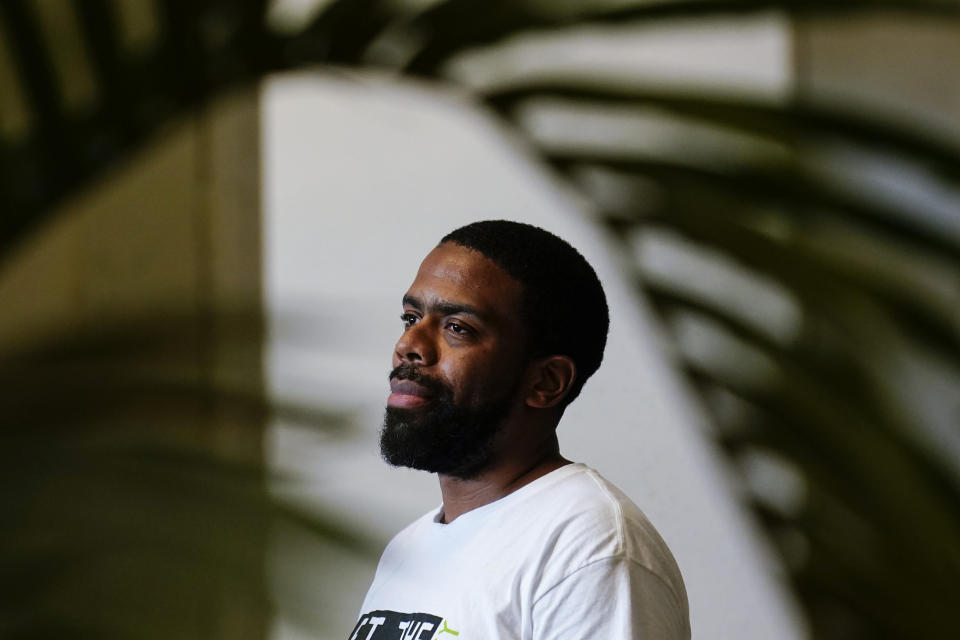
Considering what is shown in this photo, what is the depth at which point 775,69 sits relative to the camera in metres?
2.18

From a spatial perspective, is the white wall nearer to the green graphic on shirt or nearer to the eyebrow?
the eyebrow

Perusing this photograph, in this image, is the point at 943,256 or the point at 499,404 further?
the point at 499,404

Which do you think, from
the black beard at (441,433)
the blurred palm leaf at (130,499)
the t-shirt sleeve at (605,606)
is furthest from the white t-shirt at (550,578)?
the blurred palm leaf at (130,499)

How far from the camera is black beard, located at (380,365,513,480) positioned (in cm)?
151

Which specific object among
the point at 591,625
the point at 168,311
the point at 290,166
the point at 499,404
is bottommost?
the point at 591,625

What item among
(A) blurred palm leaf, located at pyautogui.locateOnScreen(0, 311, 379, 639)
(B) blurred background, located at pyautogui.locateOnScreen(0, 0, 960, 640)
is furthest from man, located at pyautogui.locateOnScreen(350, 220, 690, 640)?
(A) blurred palm leaf, located at pyautogui.locateOnScreen(0, 311, 379, 639)

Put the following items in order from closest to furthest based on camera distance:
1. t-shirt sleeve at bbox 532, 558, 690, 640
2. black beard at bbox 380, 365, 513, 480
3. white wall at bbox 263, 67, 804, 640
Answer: t-shirt sleeve at bbox 532, 558, 690, 640 → black beard at bbox 380, 365, 513, 480 → white wall at bbox 263, 67, 804, 640

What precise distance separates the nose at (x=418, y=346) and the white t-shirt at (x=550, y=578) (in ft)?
0.82

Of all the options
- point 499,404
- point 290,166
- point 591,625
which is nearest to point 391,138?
point 290,166

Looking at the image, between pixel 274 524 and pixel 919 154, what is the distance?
7.8 inches

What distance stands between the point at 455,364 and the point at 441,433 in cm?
10

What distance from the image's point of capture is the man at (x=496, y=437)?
4.15 feet

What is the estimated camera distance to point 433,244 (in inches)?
93.3

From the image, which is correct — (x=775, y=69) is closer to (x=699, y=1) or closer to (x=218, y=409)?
(x=699, y=1)
